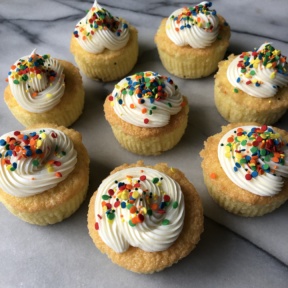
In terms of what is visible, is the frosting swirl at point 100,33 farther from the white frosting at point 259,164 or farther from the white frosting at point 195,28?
the white frosting at point 259,164

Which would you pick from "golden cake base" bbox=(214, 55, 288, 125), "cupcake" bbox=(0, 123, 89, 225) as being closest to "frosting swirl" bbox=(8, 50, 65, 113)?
"cupcake" bbox=(0, 123, 89, 225)

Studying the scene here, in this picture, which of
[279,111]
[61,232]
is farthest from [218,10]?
[61,232]

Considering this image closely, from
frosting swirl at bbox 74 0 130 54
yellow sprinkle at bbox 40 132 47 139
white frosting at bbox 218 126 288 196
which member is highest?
frosting swirl at bbox 74 0 130 54

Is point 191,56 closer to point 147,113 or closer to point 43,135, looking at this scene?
point 147,113

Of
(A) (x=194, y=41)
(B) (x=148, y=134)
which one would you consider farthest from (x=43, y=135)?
(A) (x=194, y=41)

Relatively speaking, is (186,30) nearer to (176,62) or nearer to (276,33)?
(176,62)

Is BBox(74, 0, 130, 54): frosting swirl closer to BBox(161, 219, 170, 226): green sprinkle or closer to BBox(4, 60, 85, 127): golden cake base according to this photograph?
BBox(4, 60, 85, 127): golden cake base
